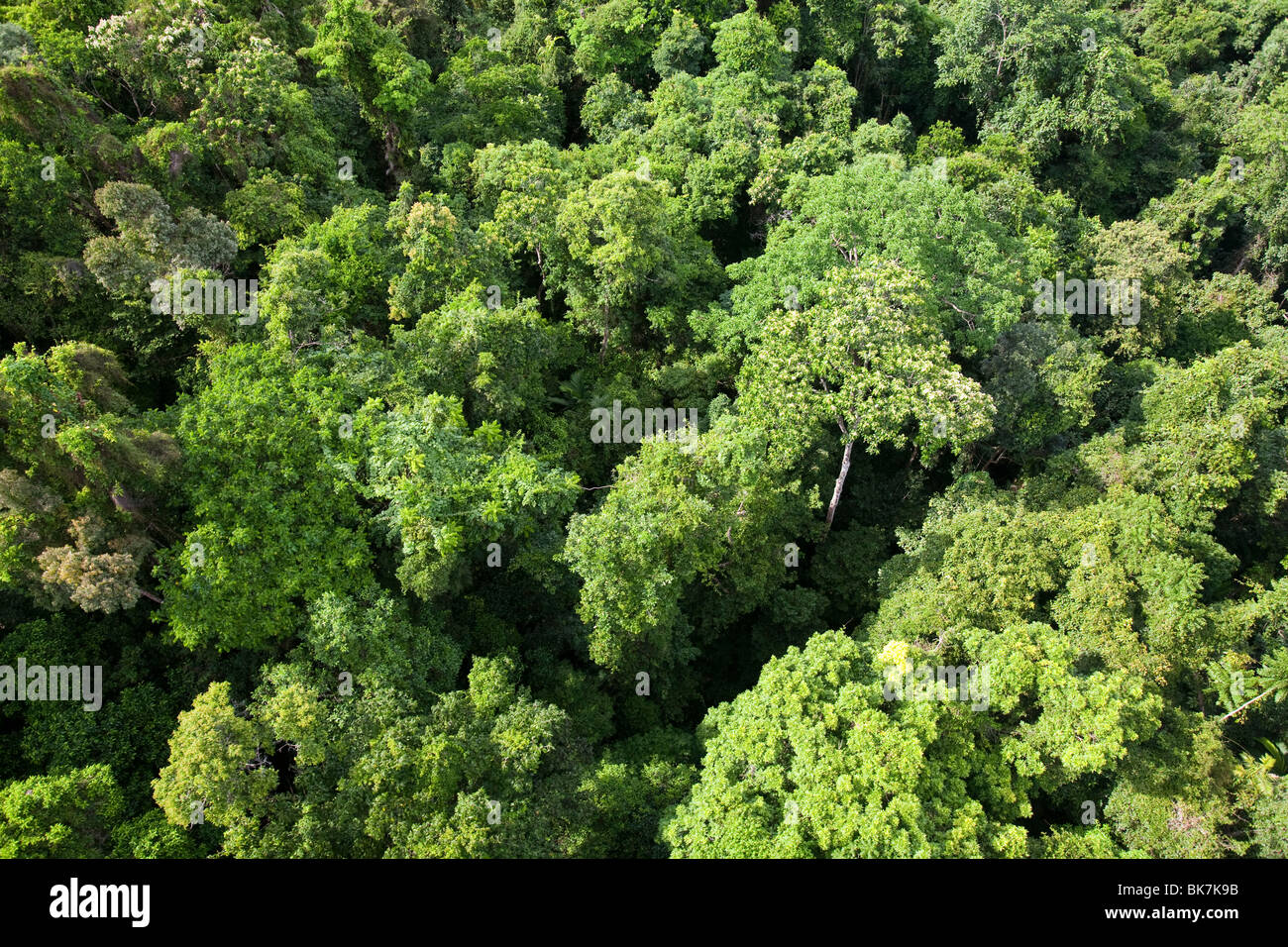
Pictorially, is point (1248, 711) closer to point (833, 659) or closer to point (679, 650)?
point (833, 659)

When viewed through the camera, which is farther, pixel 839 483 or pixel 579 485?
pixel 839 483

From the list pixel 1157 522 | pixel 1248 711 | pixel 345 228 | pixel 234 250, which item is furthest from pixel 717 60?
pixel 1248 711

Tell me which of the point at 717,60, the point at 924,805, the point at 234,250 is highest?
Result: the point at 717,60

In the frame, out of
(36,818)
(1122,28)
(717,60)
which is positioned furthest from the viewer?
(1122,28)

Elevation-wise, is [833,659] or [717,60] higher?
[717,60]

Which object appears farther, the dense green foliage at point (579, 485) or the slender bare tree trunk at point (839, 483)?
the slender bare tree trunk at point (839, 483)

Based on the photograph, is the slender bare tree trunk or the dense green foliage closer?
the dense green foliage

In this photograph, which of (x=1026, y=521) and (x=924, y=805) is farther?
(x=1026, y=521)

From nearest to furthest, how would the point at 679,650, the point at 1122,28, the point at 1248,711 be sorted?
the point at 1248,711 < the point at 679,650 < the point at 1122,28
